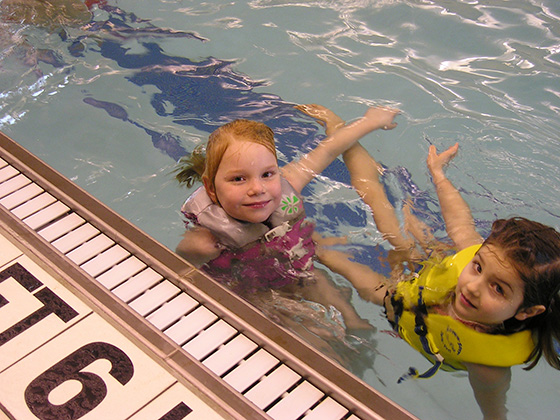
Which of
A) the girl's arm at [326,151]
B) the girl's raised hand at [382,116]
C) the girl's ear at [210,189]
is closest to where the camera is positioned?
the girl's ear at [210,189]

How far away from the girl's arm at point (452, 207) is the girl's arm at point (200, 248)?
1072mm

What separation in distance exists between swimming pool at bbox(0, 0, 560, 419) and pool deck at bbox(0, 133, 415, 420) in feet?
2.94

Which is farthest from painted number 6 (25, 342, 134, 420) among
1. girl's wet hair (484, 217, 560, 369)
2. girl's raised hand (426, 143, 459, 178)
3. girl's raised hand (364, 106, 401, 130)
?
girl's raised hand (364, 106, 401, 130)

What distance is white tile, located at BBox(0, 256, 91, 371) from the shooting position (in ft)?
5.73

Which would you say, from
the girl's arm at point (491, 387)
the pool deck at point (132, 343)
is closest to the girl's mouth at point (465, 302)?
the girl's arm at point (491, 387)

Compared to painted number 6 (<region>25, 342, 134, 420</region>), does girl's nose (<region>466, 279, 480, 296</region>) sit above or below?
above

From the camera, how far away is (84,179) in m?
3.31

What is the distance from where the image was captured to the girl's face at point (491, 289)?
171 cm

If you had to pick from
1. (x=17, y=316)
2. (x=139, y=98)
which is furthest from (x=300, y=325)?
(x=139, y=98)

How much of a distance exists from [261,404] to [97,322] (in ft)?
1.94

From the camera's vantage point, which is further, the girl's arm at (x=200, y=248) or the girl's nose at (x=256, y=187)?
the girl's arm at (x=200, y=248)

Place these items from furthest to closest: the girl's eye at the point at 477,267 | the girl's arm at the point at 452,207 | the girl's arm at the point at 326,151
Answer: the girl's arm at the point at 326,151 → the girl's arm at the point at 452,207 → the girl's eye at the point at 477,267

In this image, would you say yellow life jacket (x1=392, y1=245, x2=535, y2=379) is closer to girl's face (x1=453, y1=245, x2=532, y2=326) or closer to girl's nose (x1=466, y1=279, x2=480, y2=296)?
girl's face (x1=453, y1=245, x2=532, y2=326)

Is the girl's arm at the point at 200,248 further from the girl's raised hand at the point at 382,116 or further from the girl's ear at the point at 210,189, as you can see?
the girl's raised hand at the point at 382,116
